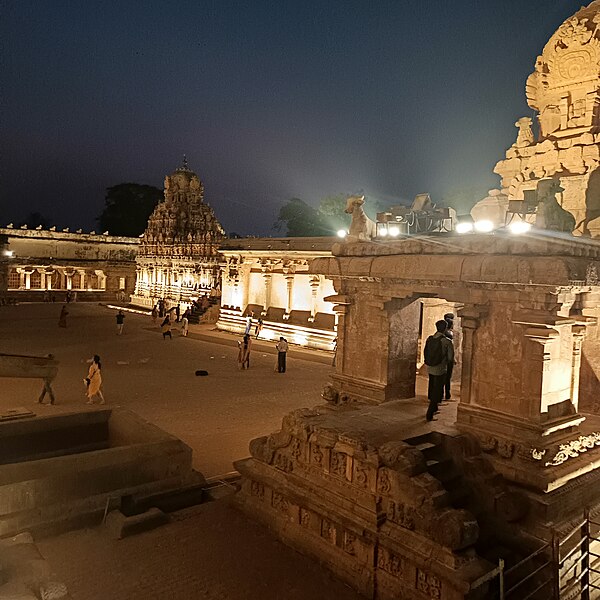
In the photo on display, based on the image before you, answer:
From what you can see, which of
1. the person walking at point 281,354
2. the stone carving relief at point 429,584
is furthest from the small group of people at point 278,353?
the stone carving relief at point 429,584

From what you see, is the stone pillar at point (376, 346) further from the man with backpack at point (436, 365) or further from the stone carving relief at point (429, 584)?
the stone carving relief at point (429, 584)

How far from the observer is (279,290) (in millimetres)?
28438

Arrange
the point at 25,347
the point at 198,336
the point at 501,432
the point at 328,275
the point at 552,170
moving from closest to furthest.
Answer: the point at 501,432 → the point at 328,275 → the point at 552,170 → the point at 25,347 → the point at 198,336

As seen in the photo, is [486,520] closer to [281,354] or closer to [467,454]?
[467,454]

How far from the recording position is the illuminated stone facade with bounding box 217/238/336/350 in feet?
82.3

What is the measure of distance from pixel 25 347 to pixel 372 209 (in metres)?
38.8

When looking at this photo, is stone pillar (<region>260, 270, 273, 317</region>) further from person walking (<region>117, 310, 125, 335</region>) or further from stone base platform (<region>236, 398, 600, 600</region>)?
stone base platform (<region>236, 398, 600, 600</region>)

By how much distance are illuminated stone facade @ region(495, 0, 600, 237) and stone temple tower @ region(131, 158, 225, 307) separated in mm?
28093

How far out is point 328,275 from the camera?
28.6 ft

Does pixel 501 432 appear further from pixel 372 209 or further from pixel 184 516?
pixel 372 209

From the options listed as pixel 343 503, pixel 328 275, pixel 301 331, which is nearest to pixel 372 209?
pixel 301 331

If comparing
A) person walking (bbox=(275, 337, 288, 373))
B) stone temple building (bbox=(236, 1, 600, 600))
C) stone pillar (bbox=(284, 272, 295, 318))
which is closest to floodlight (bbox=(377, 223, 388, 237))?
stone temple building (bbox=(236, 1, 600, 600))

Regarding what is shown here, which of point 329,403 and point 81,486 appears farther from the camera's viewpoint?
point 329,403

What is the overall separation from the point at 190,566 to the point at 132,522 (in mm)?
1171
